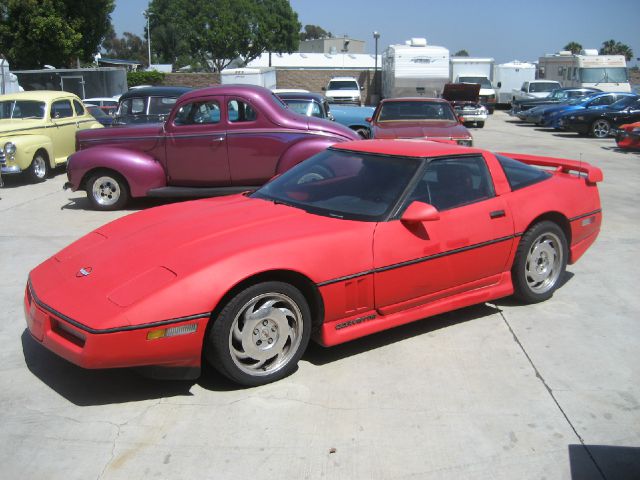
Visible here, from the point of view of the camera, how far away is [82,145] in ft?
32.7

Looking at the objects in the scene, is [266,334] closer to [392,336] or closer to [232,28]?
[392,336]

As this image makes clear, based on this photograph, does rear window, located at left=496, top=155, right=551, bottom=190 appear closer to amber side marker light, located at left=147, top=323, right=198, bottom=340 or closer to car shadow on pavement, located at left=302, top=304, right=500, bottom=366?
car shadow on pavement, located at left=302, top=304, right=500, bottom=366

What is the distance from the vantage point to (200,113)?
9.45 m

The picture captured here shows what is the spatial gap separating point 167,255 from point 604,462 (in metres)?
2.68

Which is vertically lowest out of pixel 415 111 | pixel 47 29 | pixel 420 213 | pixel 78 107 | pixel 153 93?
pixel 420 213

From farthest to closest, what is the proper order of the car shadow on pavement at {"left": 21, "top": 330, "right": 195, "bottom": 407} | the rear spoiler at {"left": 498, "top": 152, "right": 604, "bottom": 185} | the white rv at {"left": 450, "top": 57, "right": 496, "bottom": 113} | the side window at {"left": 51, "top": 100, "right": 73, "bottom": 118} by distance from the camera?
the white rv at {"left": 450, "top": 57, "right": 496, "bottom": 113} < the side window at {"left": 51, "top": 100, "right": 73, "bottom": 118} < the rear spoiler at {"left": 498, "top": 152, "right": 604, "bottom": 185} < the car shadow on pavement at {"left": 21, "top": 330, "right": 195, "bottom": 407}

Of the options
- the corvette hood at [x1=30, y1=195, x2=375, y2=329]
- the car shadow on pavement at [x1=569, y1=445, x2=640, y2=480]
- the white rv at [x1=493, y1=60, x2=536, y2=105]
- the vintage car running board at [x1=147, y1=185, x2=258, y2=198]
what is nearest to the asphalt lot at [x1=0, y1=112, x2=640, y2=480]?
the car shadow on pavement at [x1=569, y1=445, x2=640, y2=480]

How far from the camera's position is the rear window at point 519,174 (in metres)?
5.27

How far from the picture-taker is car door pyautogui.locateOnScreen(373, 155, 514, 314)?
4367 millimetres

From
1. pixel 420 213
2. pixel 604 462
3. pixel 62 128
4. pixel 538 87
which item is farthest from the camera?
pixel 538 87

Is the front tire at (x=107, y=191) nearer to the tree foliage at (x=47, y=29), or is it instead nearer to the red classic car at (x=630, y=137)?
the red classic car at (x=630, y=137)

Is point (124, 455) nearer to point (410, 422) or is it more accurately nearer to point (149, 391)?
point (149, 391)

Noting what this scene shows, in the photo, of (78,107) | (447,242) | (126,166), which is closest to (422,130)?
(126,166)

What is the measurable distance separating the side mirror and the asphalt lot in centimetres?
94
